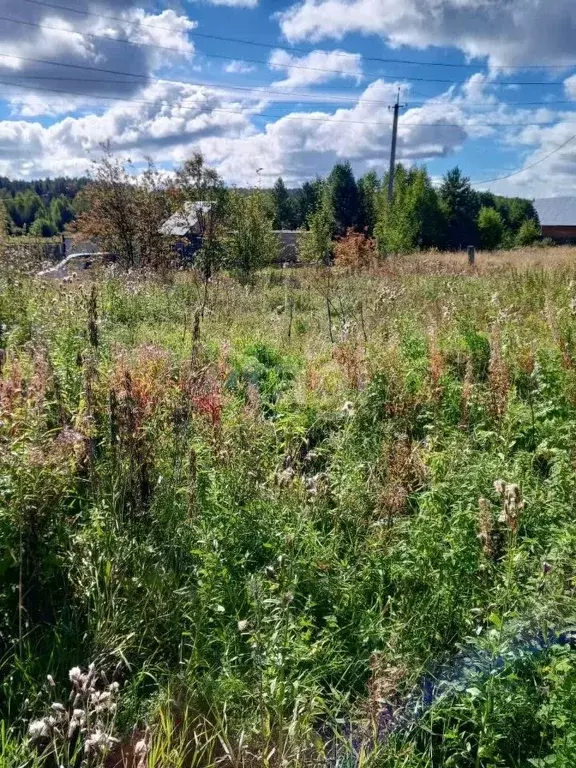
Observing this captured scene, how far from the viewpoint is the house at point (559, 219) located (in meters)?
62.8

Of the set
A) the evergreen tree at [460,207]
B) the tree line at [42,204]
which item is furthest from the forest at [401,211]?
the tree line at [42,204]

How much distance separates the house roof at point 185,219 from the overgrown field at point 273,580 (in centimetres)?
1338

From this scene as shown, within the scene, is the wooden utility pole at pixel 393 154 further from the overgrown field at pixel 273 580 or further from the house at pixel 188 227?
the overgrown field at pixel 273 580

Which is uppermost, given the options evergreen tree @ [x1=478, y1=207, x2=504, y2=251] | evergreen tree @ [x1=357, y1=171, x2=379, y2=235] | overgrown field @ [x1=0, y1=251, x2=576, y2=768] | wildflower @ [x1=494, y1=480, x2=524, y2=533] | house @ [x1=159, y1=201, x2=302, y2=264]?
evergreen tree @ [x1=357, y1=171, x2=379, y2=235]

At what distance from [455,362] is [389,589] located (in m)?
3.67

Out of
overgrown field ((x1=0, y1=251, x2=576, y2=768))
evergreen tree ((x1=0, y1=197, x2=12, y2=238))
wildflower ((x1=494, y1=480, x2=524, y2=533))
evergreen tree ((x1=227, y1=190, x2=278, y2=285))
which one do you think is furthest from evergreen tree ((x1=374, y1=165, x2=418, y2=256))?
wildflower ((x1=494, y1=480, x2=524, y2=533))

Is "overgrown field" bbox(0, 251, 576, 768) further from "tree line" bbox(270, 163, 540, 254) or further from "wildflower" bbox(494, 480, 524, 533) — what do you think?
"tree line" bbox(270, 163, 540, 254)

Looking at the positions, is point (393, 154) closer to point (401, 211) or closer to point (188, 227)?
point (401, 211)

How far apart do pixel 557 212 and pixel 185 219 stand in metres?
60.4

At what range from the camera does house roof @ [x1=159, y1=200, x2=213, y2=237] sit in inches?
677

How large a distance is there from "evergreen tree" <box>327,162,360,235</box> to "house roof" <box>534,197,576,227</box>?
76.6ft

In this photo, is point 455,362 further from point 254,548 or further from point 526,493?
point 254,548

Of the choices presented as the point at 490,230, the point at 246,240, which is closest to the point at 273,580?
the point at 246,240

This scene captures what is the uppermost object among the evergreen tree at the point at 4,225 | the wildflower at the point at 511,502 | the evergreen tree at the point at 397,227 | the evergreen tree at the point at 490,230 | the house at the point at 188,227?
the evergreen tree at the point at 490,230
